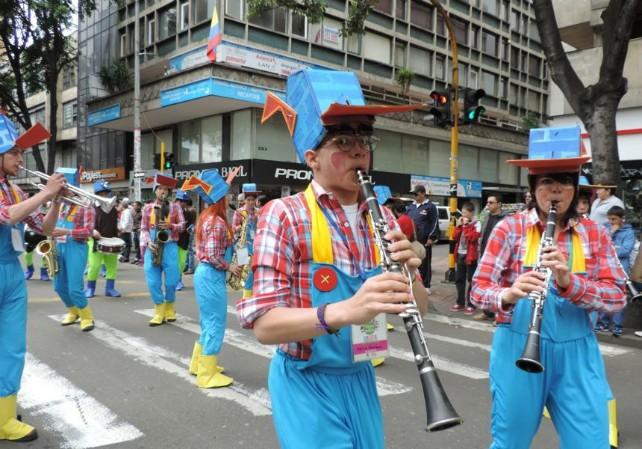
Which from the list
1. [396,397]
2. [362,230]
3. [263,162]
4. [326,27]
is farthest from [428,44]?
[362,230]

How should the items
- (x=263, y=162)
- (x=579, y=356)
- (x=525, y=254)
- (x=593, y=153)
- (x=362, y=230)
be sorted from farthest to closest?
1. (x=263, y=162)
2. (x=593, y=153)
3. (x=525, y=254)
4. (x=579, y=356)
5. (x=362, y=230)

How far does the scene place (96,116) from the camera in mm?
29344

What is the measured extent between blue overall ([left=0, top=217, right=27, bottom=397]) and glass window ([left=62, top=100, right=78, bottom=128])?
3408cm

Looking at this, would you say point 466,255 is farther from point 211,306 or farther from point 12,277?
point 12,277

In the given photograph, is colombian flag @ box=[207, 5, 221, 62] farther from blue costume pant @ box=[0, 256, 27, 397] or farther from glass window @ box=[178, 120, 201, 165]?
blue costume pant @ box=[0, 256, 27, 397]

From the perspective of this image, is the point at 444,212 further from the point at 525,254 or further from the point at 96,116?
the point at 525,254

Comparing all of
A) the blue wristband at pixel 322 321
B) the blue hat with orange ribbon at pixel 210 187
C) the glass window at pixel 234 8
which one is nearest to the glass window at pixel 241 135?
the glass window at pixel 234 8

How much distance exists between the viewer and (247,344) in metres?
6.96

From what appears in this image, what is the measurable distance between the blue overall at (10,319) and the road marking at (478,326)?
531cm

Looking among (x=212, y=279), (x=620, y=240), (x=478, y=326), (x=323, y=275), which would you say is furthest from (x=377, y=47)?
(x=323, y=275)

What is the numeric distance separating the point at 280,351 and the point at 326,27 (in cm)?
2651

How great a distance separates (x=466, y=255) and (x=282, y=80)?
16.6 metres

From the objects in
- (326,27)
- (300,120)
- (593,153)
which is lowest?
(300,120)

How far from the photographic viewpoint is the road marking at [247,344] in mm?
5176
